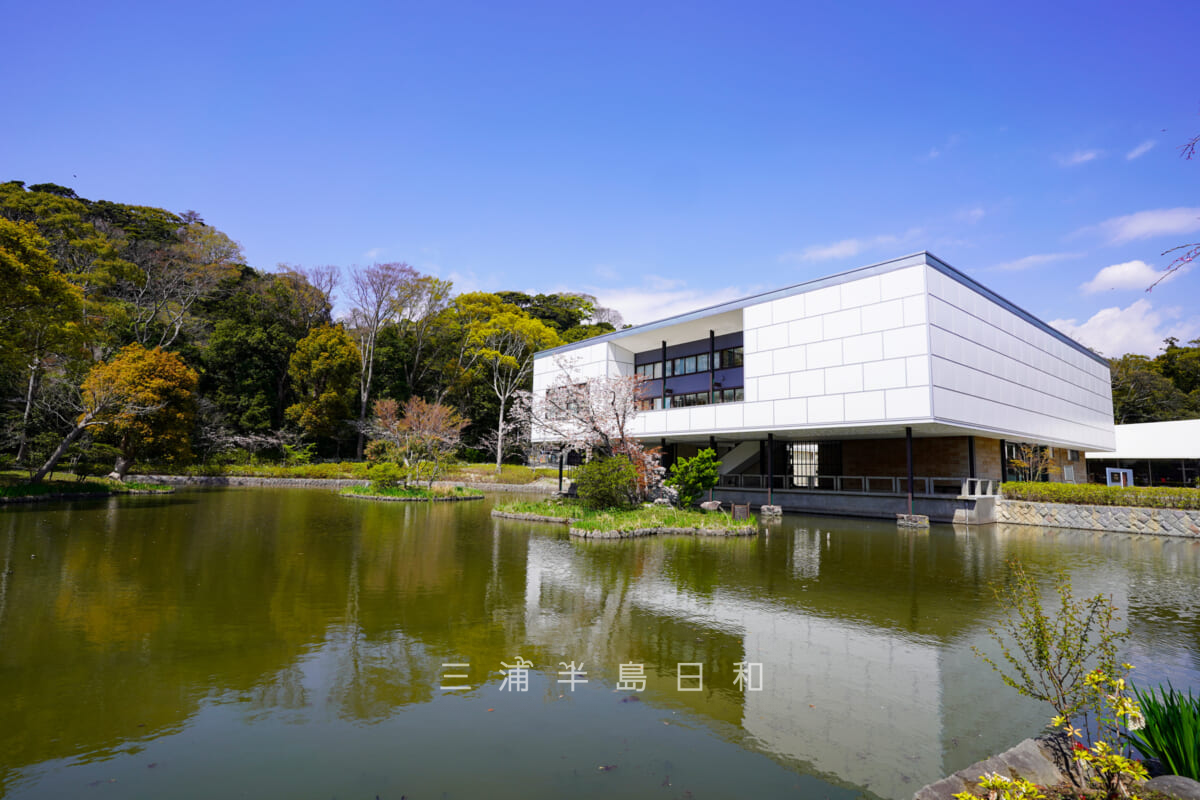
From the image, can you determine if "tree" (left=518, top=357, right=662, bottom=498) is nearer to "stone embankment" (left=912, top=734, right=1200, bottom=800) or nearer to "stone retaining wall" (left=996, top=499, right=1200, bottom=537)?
"stone retaining wall" (left=996, top=499, right=1200, bottom=537)

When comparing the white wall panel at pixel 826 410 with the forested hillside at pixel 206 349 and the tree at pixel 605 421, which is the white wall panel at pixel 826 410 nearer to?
the tree at pixel 605 421

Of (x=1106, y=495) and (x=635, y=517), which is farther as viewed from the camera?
(x=1106, y=495)

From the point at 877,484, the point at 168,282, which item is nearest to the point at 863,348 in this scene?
the point at 877,484

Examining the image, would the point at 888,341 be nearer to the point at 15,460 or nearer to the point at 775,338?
the point at 775,338

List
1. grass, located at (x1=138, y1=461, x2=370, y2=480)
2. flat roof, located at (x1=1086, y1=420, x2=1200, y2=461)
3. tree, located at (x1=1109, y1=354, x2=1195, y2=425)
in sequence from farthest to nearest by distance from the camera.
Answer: tree, located at (x1=1109, y1=354, x2=1195, y2=425), grass, located at (x1=138, y1=461, x2=370, y2=480), flat roof, located at (x1=1086, y1=420, x2=1200, y2=461)

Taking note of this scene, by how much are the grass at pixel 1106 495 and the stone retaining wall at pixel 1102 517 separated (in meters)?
0.27

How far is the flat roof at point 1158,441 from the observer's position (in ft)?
109

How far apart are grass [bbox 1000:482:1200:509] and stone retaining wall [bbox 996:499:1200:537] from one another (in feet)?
0.90

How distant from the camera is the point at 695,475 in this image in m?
20.5

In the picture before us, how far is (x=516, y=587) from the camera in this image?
32.9ft

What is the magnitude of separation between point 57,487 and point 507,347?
30239mm

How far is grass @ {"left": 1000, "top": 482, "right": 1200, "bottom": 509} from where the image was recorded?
65.9 ft

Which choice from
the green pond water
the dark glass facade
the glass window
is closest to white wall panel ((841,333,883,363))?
the dark glass facade

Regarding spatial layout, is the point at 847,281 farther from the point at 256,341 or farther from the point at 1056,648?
the point at 256,341
